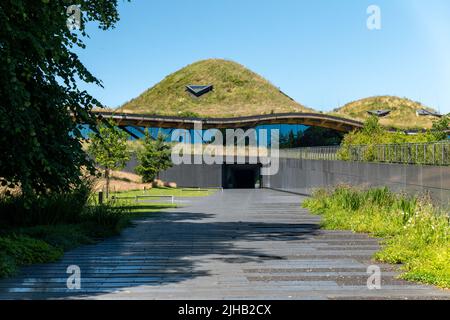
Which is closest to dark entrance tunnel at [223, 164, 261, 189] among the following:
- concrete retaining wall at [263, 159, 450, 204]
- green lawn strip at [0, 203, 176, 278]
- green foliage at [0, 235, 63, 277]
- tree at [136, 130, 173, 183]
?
tree at [136, 130, 173, 183]

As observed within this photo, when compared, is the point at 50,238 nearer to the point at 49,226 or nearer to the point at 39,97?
the point at 49,226

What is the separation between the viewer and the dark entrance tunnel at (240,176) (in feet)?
211

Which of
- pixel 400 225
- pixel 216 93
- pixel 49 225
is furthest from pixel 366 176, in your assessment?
pixel 216 93

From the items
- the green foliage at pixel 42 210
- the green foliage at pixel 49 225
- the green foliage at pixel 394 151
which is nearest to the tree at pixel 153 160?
the green foliage at pixel 394 151

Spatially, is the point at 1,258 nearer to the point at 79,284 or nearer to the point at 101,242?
the point at 79,284

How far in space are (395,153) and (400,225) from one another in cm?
959

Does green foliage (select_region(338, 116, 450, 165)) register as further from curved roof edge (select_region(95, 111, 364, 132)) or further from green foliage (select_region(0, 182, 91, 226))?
curved roof edge (select_region(95, 111, 364, 132))

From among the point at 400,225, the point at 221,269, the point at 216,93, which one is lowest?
the point at 221,269

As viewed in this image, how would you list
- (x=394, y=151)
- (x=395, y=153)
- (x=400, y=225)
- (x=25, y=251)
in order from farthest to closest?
(x=394, y=151), (x=395, y=153), (x=400, y=225), (x=25, y=251)

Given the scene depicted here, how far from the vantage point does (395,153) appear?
2430 cm

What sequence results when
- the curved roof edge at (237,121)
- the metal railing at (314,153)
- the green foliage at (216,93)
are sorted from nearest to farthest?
the metal railing at (314,153) → the curved roof edge at (237,121) → the green foliage at (216,93)

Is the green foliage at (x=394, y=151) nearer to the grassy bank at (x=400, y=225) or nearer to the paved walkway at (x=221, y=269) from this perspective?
the grassy bank at (x=400, y=225)

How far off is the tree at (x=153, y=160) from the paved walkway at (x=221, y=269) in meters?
41.1

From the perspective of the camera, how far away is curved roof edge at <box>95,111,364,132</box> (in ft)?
285
